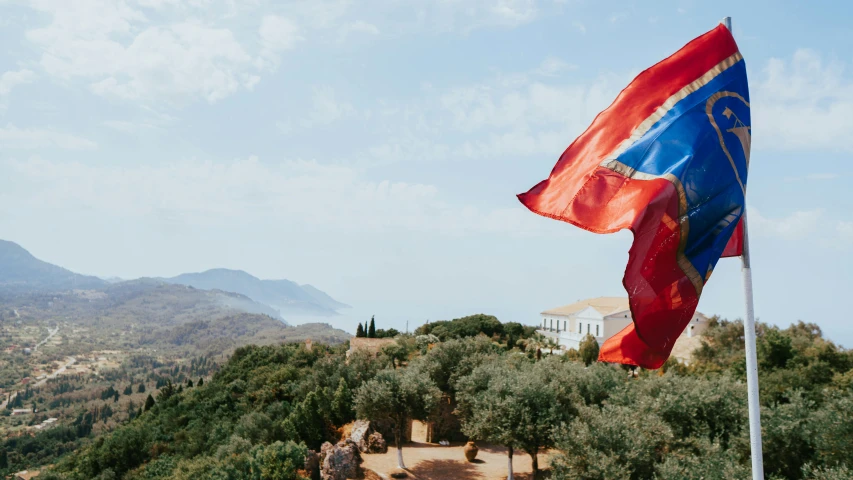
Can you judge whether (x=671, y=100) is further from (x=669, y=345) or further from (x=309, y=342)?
(x=309, y=342)

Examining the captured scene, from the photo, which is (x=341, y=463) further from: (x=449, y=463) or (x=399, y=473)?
(x=449, y=463)

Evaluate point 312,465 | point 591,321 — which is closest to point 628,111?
point 312,465

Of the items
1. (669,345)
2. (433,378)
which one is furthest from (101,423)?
(669,345)

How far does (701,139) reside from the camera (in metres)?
6.32

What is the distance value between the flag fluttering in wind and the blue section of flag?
0.01 m

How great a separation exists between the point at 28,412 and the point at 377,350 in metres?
171

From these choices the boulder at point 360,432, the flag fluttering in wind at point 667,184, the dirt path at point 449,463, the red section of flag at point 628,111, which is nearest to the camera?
the flag fluttering in wind at point 667,184

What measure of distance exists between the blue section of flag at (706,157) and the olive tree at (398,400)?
2266 cm

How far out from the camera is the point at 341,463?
24.0 metres

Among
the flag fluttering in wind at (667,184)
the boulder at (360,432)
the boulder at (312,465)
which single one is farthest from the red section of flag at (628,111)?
the boulder at (360,432)

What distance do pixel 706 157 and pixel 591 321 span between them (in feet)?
201

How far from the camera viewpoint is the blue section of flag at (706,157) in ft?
20.1

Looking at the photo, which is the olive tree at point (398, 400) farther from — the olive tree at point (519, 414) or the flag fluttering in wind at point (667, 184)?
the flag fluttering in wind at point (667, 184)

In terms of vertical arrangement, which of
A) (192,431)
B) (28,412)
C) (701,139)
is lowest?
(28,412)
